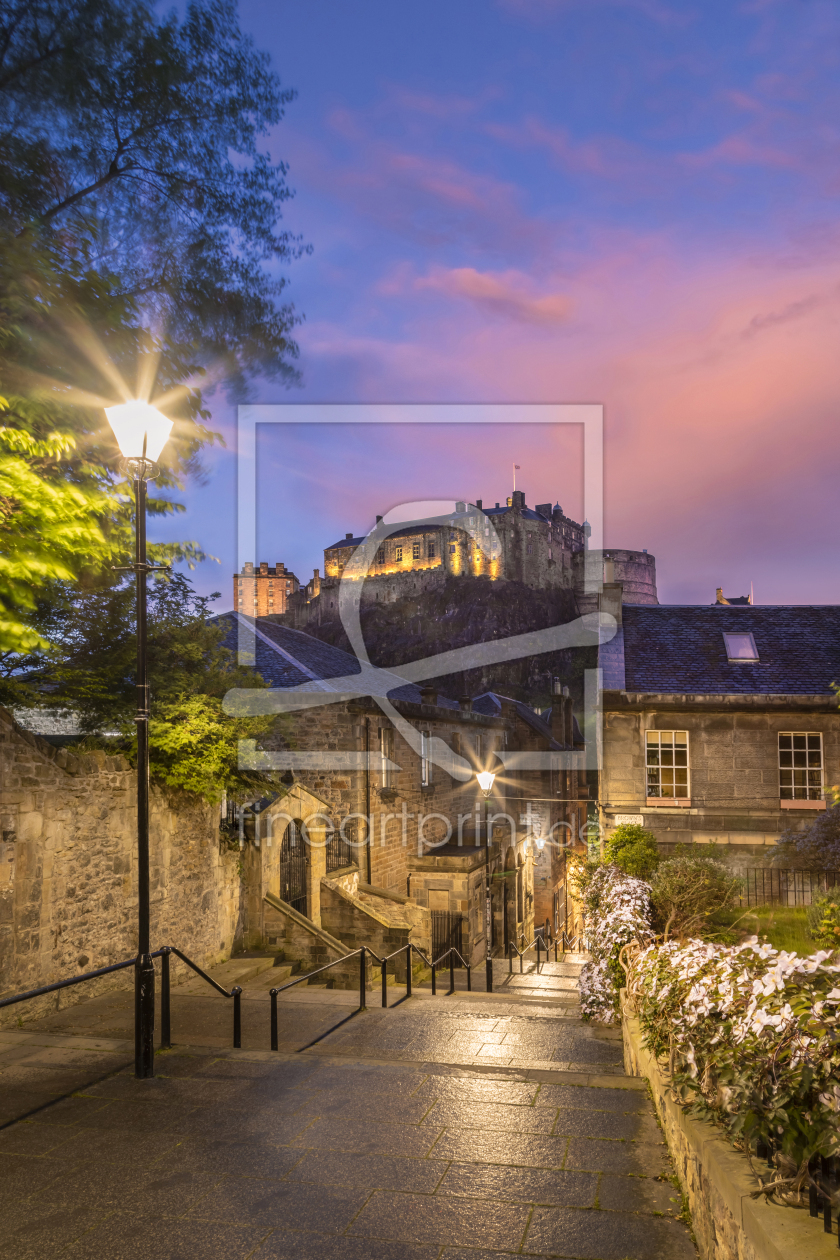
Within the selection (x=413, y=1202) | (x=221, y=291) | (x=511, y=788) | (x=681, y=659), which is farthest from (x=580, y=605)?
(x=413, y=1202)

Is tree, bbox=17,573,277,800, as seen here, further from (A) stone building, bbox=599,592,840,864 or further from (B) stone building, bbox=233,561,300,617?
(B) stone building, bbox=233,561,300,617

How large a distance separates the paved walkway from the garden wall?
227 millimetres

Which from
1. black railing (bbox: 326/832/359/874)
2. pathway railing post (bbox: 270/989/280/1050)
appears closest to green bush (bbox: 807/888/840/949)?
pathway railing post (bbox: 270/989/280/1050)

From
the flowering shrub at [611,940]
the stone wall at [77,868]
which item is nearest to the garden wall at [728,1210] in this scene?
the flowering shrub at [611,940]

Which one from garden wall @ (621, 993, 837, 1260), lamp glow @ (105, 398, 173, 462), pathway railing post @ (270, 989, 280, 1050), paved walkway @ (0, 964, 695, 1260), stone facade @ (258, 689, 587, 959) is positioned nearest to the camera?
garden wall @ (621, 993, 837, 1260)

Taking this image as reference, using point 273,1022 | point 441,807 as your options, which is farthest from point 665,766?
point 273,1022

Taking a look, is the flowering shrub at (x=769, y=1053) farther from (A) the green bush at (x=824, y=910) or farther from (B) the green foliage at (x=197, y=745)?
(B) the green foliage at (x=197, y=745)

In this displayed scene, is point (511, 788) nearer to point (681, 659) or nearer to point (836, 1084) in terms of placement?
point (681, 659)

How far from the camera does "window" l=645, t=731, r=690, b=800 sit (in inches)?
756

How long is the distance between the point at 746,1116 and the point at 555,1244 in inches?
56.4

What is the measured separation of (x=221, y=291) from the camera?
12469mm

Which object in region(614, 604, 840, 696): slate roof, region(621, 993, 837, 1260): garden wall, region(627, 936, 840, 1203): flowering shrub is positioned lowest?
region(621, 993, 837, 1260): garden wall

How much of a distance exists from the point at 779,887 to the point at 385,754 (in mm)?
10177

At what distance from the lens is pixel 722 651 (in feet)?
69.3
